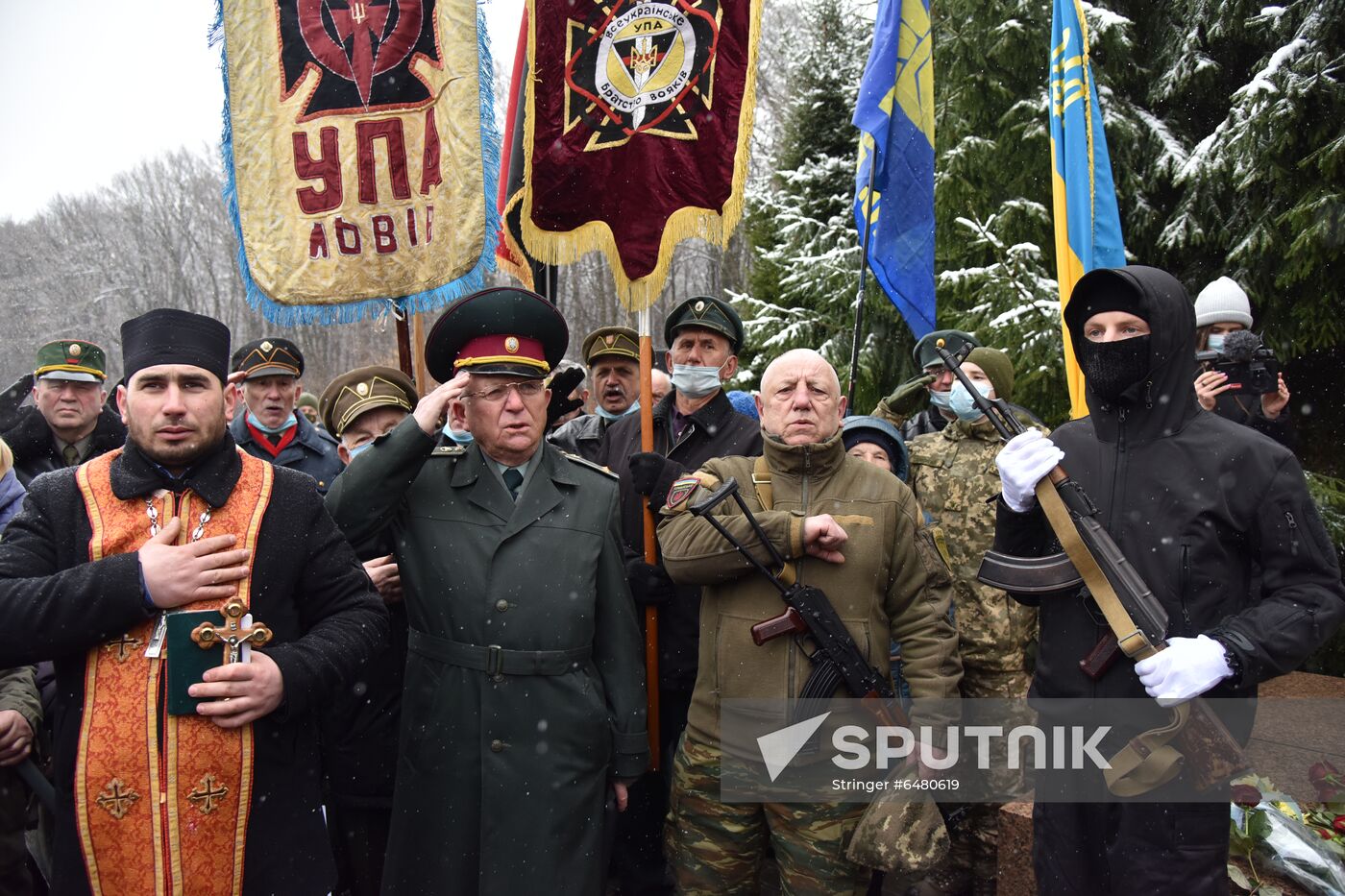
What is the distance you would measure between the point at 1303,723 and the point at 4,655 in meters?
6.44

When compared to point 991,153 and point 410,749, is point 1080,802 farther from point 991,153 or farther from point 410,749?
point 991,153

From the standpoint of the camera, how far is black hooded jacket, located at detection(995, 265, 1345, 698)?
258 cm

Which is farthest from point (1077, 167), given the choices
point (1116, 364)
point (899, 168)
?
point (1116, 364)

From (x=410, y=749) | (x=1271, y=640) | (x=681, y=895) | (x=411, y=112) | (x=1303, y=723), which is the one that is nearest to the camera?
(x=1271, y=640)

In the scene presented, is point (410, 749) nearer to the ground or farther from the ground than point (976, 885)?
farther from the ground

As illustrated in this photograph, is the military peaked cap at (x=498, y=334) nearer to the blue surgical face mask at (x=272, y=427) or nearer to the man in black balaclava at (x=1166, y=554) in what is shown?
the man in black balaclava at (x=1166, y=554)

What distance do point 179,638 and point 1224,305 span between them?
5.64 m

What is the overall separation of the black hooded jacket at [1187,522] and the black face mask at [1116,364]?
1.1 inches

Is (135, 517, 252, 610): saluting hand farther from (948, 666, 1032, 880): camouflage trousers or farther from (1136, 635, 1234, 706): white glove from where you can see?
(948, 666, 1032, 880): camouflage trousers

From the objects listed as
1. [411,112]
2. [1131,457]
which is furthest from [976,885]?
[411,112]

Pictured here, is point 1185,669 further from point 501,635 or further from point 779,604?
point 501,635

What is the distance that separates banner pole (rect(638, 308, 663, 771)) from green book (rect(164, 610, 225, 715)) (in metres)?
1.95

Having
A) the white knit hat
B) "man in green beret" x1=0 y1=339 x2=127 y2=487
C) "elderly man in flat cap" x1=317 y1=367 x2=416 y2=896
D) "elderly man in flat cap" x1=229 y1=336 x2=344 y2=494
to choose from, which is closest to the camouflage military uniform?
the white knit hat

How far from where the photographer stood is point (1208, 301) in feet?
18.2
